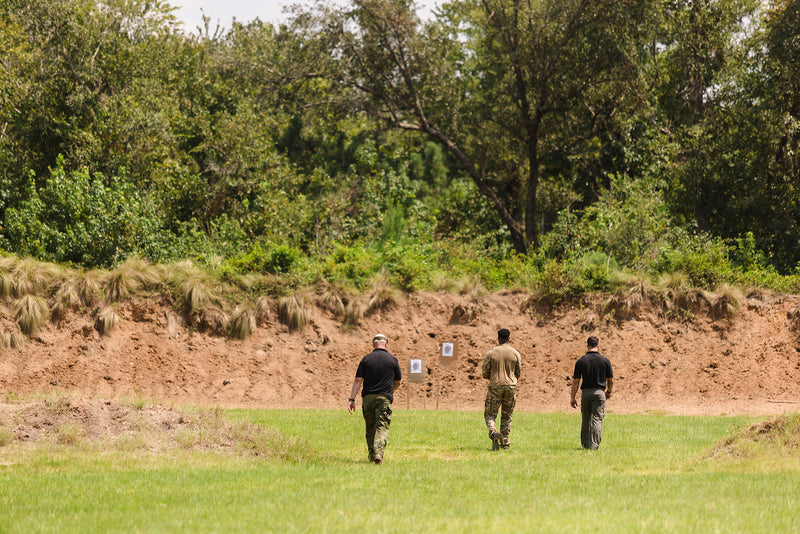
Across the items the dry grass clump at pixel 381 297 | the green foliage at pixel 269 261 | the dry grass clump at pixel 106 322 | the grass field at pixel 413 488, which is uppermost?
the green foliage at pixel 269 261

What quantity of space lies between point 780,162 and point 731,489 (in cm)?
2499

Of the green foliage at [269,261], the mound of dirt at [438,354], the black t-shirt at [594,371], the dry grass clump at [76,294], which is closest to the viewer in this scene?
the black t-shirt at [594,371]

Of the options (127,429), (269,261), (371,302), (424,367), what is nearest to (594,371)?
(127,429)

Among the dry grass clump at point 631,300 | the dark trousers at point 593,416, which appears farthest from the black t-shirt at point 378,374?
the dry grass clump at point 631,300

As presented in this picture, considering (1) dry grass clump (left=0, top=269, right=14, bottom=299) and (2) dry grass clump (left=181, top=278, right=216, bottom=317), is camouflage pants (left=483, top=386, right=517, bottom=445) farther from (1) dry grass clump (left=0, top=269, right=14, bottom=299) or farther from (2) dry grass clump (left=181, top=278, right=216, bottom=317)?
(1) dry grass clump (left=0, top=269, right=14, bottom=299)

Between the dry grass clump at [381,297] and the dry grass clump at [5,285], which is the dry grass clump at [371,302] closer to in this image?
the dry grass clump at [381,297]

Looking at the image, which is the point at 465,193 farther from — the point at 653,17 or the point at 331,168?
the point at 653,17

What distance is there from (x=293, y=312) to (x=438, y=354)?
4.95 meters

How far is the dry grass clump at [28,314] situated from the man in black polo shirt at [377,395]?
15.0m

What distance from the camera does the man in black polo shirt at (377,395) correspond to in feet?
44.8

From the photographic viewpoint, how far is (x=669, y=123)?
38.4m

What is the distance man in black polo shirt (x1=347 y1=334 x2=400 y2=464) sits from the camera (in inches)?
538

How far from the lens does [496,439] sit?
15414 mm

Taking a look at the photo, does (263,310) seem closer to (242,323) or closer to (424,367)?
(242,323)
